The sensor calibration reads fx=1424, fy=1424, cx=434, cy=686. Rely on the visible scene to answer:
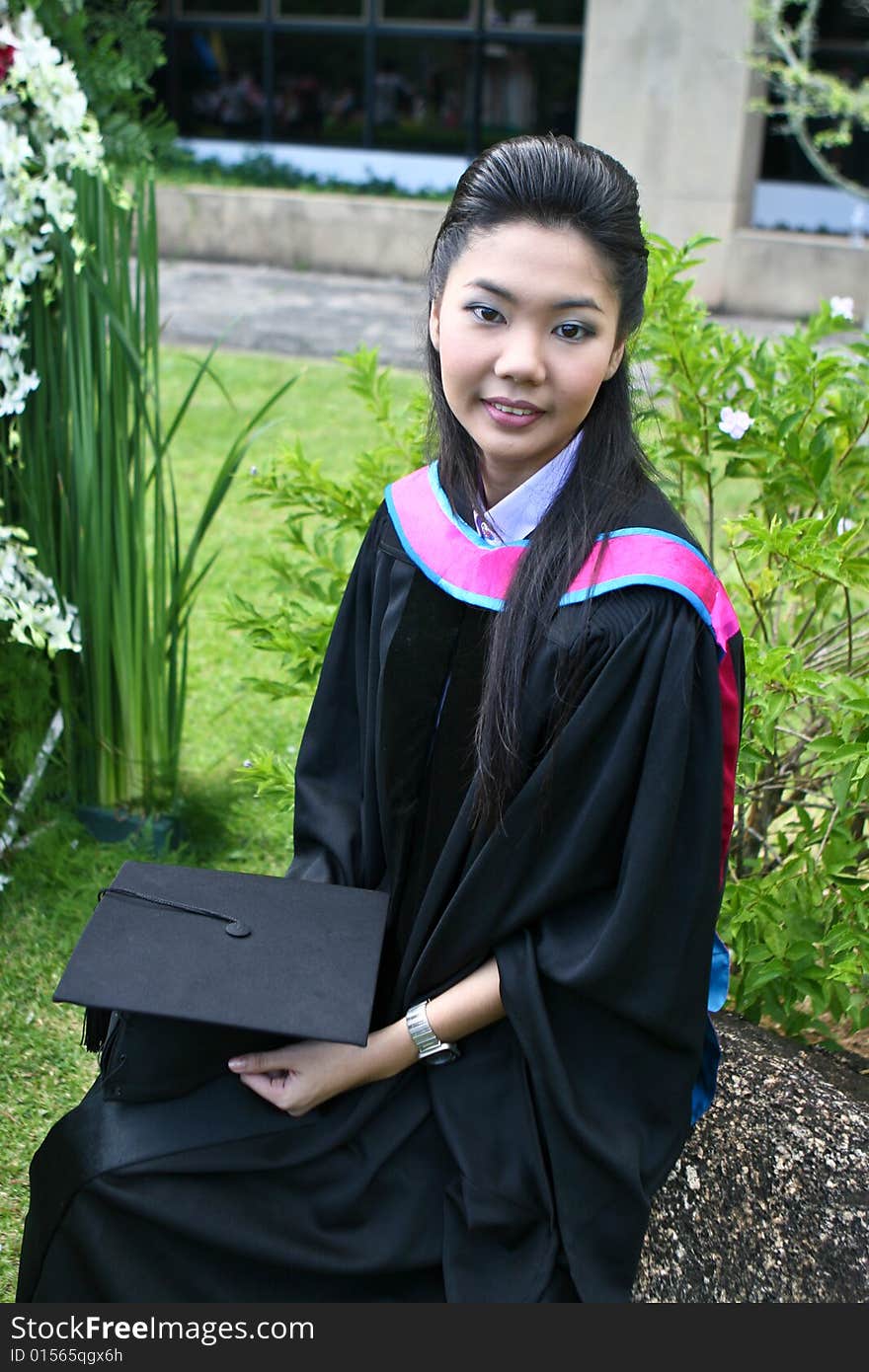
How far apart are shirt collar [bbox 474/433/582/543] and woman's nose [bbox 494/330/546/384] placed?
0.15 m

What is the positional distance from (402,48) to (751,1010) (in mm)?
10968

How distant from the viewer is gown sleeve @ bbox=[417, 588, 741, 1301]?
5.43ft

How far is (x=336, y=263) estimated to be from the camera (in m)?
11.2

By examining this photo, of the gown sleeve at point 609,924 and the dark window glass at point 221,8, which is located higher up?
the dark window glass at point 221,8

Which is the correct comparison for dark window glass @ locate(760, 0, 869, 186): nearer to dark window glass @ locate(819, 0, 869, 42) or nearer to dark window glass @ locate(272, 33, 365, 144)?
dark window glass @ locate(819, 0, 869, 42)

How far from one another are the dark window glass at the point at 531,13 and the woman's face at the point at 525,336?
34.6 ft

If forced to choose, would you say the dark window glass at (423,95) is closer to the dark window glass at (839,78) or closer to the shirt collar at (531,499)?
the dark window glass at (839,78)

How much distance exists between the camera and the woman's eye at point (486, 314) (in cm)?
170

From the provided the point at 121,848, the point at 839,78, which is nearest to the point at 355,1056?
the point at 121,848

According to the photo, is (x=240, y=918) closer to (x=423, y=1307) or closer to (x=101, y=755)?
(x=423, y=1307)

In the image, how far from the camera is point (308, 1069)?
1.73 metres

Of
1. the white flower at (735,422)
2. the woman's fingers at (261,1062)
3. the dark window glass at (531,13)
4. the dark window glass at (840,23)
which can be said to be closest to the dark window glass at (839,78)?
the dark window glass at (840,23)

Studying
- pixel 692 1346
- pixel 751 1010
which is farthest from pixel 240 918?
pixel 751 1010

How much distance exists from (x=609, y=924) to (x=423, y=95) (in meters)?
11.5
